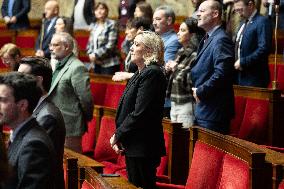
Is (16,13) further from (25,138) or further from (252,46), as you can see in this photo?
(25,138)

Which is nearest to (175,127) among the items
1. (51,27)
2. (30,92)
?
(30,92)

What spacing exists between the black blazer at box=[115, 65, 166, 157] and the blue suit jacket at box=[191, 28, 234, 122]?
39 cm

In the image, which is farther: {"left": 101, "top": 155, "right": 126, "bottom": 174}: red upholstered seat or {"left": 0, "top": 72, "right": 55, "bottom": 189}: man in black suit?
{"left": 101, "top": 155, "right": 126, "bottom": 174}: red upholstered seat

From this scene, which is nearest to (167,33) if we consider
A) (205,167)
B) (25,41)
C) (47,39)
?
(205,167)

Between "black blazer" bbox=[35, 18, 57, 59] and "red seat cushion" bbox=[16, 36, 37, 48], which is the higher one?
"black blazer" bbox=[35, 18, 57, 59]

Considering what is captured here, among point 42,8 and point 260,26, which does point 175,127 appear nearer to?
point 260,26

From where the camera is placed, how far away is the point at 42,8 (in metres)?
7.52

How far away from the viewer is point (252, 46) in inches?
155

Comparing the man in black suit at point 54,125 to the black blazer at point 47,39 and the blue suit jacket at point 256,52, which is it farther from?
the black blazer at point 47,39

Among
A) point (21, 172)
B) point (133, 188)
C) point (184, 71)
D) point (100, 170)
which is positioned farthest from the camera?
point (184, 71)

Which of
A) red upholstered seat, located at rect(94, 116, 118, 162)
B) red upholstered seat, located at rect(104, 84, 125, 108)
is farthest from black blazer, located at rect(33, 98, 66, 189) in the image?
red upholstered seat, located at rect(104, 84, 125, 108)

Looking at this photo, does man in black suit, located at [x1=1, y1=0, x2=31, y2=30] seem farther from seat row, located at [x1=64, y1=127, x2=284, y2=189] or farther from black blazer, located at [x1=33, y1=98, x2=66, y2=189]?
black blazer, located at [x1=33, y1=98, x2=66, y2=189]

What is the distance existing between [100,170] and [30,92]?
0.84 metres

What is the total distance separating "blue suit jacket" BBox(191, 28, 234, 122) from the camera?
10.3ft
